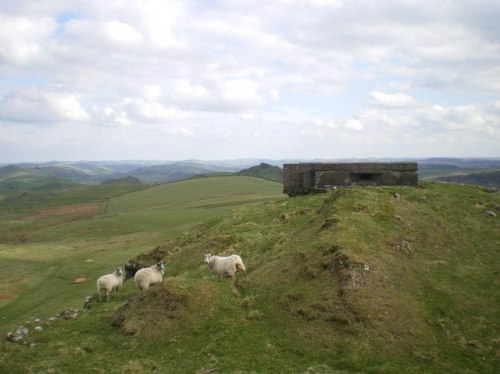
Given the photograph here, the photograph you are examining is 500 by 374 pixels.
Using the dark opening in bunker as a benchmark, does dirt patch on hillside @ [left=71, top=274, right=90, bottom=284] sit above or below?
below

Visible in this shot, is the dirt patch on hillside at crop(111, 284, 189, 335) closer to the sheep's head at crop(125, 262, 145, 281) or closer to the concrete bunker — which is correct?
the sheep's head at crop(125, 262, 145, 281)

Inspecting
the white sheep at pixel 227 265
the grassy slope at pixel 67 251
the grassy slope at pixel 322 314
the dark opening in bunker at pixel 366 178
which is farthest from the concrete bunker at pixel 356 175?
the grassy slope at pixel 67 251

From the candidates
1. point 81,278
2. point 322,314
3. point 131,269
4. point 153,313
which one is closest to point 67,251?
point 81,278

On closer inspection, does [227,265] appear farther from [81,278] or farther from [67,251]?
[67,251]

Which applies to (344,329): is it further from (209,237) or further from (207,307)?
(209,237)

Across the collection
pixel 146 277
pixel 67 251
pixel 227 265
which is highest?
pixel 227 265

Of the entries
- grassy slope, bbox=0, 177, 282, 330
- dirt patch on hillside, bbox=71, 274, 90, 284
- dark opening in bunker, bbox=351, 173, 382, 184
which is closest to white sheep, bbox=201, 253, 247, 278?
grassy slope, bbox=0, 177, 282, 330

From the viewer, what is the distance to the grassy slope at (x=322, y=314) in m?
12.5

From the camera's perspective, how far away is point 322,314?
14039mm

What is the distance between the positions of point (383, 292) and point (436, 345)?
2.46 metres

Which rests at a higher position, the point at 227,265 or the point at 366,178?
the point at 366,178

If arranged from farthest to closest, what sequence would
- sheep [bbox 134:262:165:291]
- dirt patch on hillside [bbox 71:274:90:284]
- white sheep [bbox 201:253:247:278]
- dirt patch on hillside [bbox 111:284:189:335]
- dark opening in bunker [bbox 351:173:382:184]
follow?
1. dirt patch on hillside [bbox 71:274:90:284]
2. dark opening in bunker [bbox 351:173:382:184]
3. sheep [bbox 134:262:165:291]
4. white sheep [bbox 201:253:247:278]
5. dirt patch on hillside [bbox 111:284:189:335]

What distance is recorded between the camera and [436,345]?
12852 mm

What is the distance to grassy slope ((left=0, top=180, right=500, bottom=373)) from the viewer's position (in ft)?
41.0
